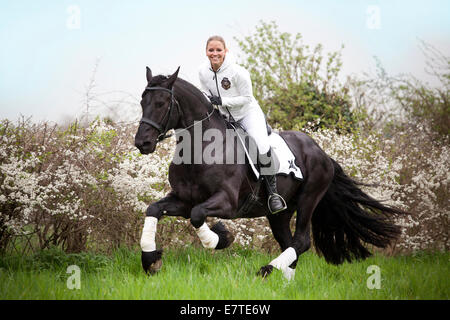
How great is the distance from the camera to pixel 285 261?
5.39 m

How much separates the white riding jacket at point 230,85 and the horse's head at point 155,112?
71 cm

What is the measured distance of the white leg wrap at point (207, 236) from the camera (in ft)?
15.5

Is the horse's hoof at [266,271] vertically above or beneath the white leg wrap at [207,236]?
beneath

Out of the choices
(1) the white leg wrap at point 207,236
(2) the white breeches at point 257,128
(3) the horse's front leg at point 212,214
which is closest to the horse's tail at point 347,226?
(2) the white breeches at point 257,128

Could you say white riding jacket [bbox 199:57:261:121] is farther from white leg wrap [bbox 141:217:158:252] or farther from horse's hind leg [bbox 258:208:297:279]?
horse's hind leg [bbox 258:208:297:279]

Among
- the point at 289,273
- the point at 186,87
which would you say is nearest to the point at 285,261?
the point at 289,273

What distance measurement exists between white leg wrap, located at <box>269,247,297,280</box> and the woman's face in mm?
2324

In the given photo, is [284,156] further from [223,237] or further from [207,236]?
[207,236]

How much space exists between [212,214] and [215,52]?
1.76m

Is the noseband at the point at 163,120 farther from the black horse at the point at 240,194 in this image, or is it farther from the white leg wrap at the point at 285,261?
the white leg wrap at the point at 285,261

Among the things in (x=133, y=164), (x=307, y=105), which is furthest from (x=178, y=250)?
(x=307, y=105)

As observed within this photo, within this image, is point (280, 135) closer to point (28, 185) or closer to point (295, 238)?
point (295, 238)

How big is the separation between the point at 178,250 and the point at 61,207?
1.82 m

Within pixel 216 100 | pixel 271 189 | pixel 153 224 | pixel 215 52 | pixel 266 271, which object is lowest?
pixel 266 271
